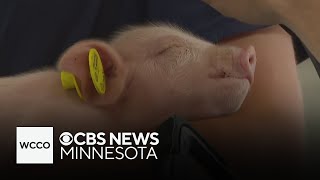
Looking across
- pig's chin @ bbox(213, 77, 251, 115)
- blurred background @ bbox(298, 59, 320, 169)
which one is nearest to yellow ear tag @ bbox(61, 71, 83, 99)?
pig's chin @ bbox(213, 77, 251, 115)

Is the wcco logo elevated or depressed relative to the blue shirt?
depressed

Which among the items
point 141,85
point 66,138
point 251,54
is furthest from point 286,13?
point 66,138

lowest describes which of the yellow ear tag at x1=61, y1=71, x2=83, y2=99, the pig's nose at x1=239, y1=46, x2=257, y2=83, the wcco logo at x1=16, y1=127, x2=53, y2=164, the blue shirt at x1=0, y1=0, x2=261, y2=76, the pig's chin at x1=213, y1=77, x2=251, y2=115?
the wcco logo at x1=16, y1=127, x2=53, y2=164

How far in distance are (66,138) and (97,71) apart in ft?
0.30

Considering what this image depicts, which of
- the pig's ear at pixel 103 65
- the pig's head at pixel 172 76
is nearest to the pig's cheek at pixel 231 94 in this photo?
the pig's head at pixel 172 76

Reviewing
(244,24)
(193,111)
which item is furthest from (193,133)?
(244,24)

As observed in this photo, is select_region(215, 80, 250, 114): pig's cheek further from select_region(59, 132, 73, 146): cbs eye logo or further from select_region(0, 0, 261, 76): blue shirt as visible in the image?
select_region(59, 132, 73, 146): cbs eye logo

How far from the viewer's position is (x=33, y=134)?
458 millimetres

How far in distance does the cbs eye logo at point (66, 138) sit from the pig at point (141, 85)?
0.01 m

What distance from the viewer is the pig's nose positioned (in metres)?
0.46

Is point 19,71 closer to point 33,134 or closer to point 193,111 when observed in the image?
point 33,134

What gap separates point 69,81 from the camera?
45 centimetres

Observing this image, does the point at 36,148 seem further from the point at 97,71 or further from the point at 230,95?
the point at 230,95

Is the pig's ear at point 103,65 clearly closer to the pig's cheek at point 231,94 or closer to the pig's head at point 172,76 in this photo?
the pig's head at point 172,76
